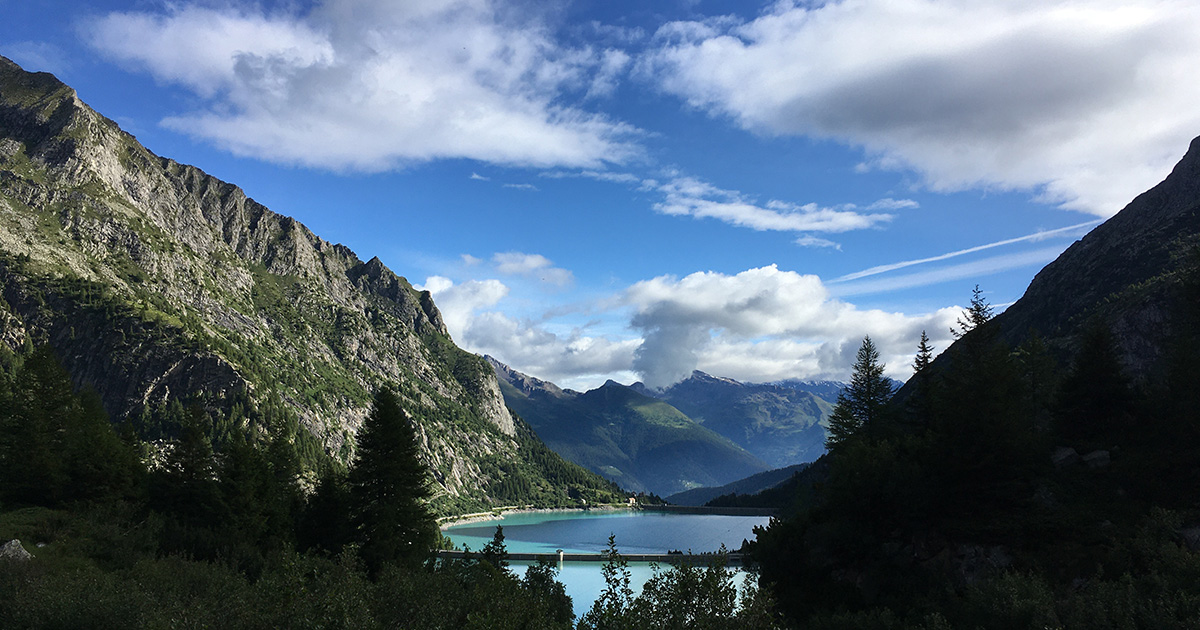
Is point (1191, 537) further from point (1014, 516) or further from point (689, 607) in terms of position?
point (689, 607)

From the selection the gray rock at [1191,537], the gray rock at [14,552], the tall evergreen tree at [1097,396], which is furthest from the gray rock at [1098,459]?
the gray rock at [14,552]

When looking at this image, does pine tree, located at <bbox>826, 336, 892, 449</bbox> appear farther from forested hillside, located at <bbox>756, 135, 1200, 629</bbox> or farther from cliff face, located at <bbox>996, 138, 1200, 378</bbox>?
cliff face, located at <bbox>996, 138, 1200, 378</bbox>

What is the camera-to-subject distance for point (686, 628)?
1691 centimetres

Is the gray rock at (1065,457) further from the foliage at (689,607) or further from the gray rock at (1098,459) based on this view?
the foliage at (689,607)

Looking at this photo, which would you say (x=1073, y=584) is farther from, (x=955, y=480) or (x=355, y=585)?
(x=355, y=585)

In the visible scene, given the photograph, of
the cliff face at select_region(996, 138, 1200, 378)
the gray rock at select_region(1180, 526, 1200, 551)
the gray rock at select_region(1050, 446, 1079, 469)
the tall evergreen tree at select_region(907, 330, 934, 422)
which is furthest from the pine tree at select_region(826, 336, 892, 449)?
the cliff face at select_region(996, 138, 1200, 378)

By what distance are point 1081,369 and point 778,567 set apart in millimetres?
26806

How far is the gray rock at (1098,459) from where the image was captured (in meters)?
37.3

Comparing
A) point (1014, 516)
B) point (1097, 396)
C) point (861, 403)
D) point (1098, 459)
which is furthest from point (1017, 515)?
point (861, 403)

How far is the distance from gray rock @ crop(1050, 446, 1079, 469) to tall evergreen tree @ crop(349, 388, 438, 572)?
47.5m

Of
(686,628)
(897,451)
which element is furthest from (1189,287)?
(686,628)

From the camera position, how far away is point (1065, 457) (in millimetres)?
39438

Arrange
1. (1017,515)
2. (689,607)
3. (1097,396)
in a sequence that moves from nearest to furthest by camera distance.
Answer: (689,607), (1017,515), (1097,396)

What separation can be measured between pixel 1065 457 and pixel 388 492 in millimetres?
51388
